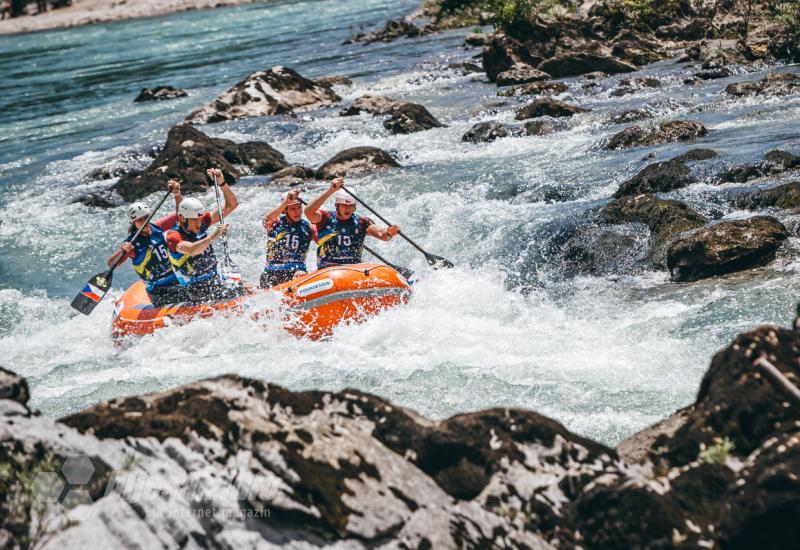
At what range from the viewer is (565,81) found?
910 inches

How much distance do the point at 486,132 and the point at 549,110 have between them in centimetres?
202

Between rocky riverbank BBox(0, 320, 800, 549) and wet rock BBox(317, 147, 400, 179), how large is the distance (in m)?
12.6

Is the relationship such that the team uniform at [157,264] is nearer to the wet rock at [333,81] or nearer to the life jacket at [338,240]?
the life jacket at [338,240]

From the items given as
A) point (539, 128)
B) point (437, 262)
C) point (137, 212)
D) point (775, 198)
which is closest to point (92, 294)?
point (137, 212)

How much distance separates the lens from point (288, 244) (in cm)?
1020

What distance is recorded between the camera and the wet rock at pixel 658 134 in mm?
15422

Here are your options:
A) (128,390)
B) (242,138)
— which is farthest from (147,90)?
(128,390)

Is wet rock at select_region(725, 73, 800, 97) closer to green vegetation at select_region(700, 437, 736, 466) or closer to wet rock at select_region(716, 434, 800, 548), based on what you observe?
green vegetation at select_region(700, 437, 736, 466)

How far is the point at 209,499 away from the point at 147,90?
27.4 m

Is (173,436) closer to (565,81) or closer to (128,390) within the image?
(128,390)

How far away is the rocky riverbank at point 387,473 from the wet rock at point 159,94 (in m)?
25.9

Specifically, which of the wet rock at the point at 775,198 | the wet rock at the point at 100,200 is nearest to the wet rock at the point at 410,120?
the wet rock at the point at 100,200

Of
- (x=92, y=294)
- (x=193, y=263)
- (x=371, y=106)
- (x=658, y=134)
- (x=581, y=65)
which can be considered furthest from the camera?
(x=581, y=65)

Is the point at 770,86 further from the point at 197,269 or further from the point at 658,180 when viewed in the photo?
the point at 197,269
